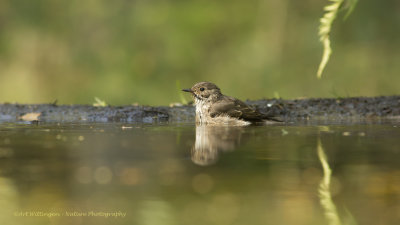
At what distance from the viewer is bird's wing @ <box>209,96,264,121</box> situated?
768cm

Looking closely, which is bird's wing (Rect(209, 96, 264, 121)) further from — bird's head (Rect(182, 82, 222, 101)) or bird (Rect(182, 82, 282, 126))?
bird's head (Rect(182, 82, 222, 101))

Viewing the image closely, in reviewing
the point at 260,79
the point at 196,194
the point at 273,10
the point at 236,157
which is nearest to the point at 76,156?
the point at 236,157

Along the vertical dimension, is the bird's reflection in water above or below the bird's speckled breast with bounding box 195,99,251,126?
below

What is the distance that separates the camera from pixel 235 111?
7734 millimetres

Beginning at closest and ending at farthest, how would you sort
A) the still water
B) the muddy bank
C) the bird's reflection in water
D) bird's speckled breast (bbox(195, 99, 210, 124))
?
the still water → the bird's reflection in water → bird's speckled breast (bbox(195, 99, 210, 124)) → the muddy bank

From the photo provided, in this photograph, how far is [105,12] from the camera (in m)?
16.9

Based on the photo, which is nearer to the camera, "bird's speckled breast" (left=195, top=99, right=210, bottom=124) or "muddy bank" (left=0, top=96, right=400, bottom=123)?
"bird's speckled breast" (left=195, top=99, right=210, bottom=124)

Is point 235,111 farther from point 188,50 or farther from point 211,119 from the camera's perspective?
point 188,50

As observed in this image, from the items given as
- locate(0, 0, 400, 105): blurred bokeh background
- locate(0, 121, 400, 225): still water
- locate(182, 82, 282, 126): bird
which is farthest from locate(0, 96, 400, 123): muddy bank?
locate(0, 0, 400, 105): blurred bokeh background

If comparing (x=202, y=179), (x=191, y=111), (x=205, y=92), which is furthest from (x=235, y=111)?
(x=202, y=179)

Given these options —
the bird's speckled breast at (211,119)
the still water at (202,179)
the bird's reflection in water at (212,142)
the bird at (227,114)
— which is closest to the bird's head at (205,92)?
the bird at (227,114)

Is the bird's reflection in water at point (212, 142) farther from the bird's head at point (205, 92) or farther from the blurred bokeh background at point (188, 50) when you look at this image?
the blurred bokeh background at point (188, 50)

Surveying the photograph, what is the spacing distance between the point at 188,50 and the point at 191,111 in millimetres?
6992

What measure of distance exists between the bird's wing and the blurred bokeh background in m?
6.55
